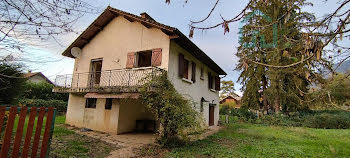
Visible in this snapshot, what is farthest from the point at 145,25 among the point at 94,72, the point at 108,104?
the point at 108,104

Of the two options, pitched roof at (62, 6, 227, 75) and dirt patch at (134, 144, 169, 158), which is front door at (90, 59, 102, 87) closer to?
pitched roof at (62, 6, 227, 75)

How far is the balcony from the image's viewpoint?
30.2 ft

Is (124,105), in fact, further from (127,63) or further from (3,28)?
(3,28)

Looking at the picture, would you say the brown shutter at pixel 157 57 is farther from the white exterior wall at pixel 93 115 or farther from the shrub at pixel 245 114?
the shrub at pixel 245 114

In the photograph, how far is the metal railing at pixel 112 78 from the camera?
30.8ft

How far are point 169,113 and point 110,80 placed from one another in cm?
563

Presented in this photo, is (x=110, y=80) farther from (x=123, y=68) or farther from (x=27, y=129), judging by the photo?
(x=27, y=129)

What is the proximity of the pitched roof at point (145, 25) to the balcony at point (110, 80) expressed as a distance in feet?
6.76

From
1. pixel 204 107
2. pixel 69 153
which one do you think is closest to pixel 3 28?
pixel 69 153

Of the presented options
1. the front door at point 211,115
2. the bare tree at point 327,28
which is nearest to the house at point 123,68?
the front door at point 211,115

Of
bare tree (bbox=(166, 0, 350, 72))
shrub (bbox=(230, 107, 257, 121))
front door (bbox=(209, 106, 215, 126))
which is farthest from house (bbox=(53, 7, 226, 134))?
shrub (bbox=(230, 107, 257, 121))

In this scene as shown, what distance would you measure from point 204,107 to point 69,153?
34.1 feet

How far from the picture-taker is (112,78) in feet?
37.0

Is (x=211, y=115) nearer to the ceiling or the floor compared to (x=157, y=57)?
nearer to the floor
